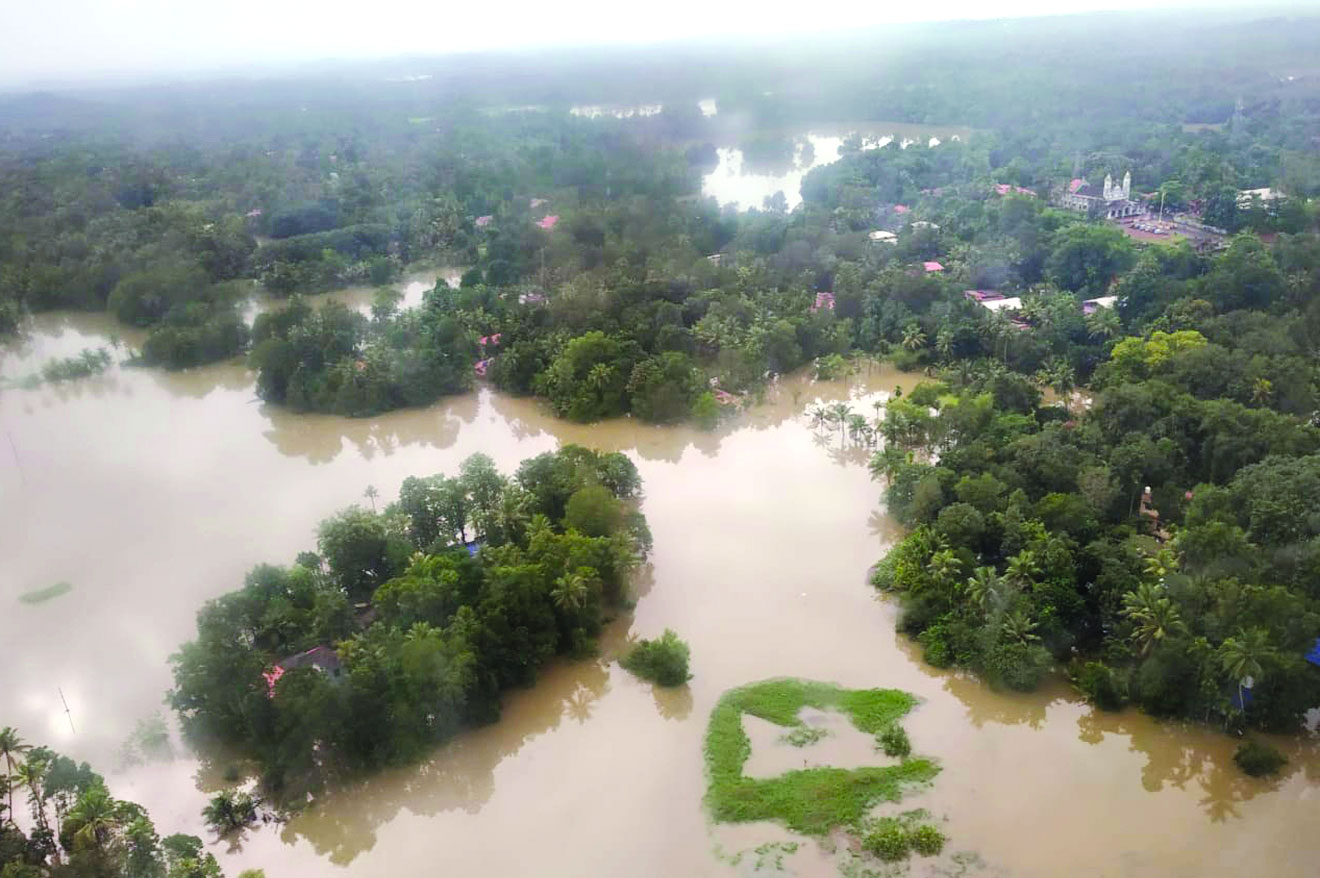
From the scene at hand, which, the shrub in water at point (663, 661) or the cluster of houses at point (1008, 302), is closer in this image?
the shrub in water at point (663, 661)

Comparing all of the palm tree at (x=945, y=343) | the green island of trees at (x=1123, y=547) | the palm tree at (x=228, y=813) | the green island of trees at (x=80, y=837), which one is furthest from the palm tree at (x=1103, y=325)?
the green island of trees at (x=80, y=837)

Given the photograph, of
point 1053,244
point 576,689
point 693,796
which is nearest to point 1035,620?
point 693,796

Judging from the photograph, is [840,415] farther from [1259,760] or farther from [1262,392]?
[1259,760]

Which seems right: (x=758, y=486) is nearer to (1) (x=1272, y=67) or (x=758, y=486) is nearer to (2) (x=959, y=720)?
(2) (x=959, y=720)

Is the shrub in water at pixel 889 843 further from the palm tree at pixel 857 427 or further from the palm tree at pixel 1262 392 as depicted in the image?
the palm tree at pixel 1262 392

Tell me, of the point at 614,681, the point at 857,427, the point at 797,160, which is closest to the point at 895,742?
the point at 614,681
